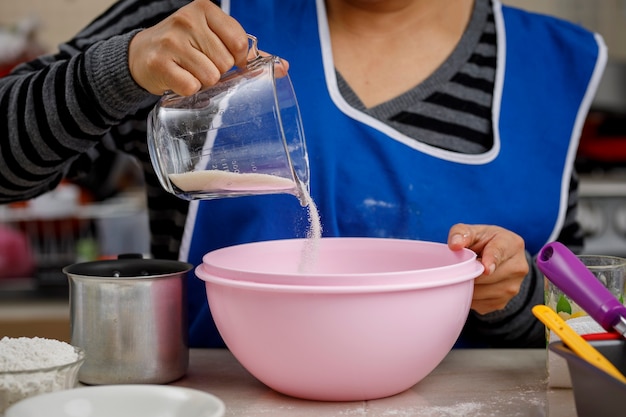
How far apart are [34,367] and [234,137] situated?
1.01 feet

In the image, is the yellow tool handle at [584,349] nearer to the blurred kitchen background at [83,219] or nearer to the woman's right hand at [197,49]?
the woman's right hand at [197,49]

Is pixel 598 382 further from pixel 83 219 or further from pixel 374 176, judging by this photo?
pixel 83 219

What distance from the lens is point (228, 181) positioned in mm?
892

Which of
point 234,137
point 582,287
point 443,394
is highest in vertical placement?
point 234,137

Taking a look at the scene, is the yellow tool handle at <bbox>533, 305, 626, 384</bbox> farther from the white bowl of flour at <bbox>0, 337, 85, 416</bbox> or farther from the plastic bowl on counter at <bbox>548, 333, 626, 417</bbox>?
the white bowl of flour at <bbox>0, 337, 85, 416</bbox>

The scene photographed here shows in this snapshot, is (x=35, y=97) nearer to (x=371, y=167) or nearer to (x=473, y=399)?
(x=371, y=167)

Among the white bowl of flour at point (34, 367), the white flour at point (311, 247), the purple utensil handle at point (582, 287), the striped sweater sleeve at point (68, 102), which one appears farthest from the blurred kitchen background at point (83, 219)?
the purple utensil handle at point (582, 287)

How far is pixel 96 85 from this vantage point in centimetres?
96

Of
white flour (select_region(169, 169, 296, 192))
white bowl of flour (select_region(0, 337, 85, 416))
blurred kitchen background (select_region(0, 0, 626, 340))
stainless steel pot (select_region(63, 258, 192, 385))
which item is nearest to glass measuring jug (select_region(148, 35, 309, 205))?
white flour (select_region(169, 169, 296, 192))

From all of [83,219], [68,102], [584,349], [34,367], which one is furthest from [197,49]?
[83,219]

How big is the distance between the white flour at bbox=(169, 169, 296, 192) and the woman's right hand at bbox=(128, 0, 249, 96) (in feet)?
0.30

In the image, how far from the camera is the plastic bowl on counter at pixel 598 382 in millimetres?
672

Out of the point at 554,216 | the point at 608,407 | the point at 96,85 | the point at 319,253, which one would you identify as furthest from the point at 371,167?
the point at 608,407

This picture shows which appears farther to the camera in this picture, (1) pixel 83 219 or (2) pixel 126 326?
(1) pixel 83 219
